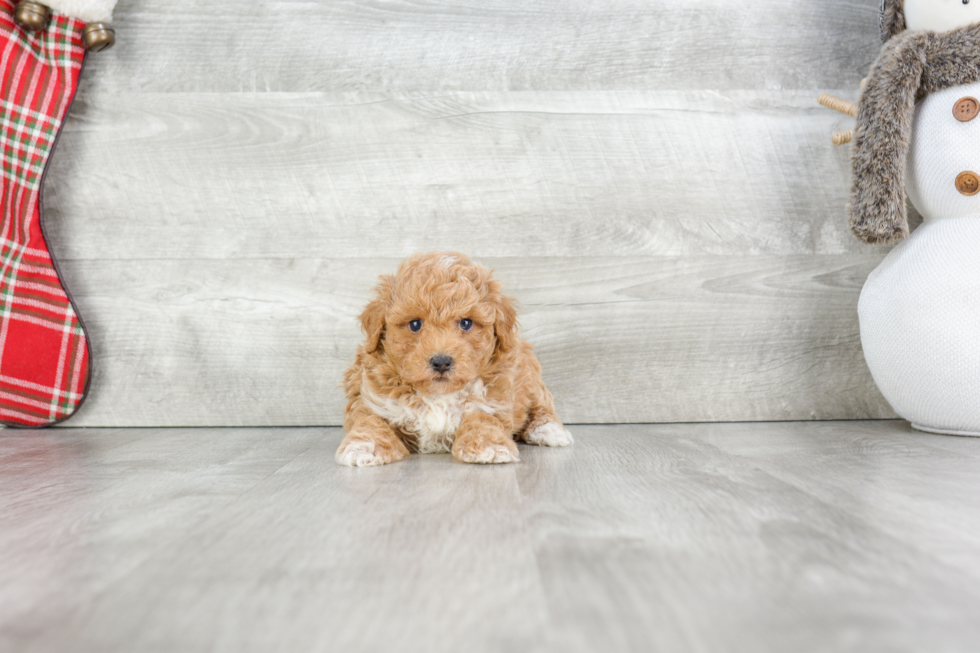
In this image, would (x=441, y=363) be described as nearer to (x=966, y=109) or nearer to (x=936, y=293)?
(x=936, y=293)

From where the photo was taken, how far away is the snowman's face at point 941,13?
4.90 ft

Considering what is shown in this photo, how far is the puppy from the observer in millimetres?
1266

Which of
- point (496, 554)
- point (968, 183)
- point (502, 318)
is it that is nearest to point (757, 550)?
point (496, 554)

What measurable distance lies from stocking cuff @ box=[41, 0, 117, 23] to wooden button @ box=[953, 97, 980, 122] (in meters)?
1.95

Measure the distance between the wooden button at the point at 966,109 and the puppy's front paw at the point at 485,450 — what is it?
119cm

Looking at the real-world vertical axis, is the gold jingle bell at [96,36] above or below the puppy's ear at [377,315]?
above

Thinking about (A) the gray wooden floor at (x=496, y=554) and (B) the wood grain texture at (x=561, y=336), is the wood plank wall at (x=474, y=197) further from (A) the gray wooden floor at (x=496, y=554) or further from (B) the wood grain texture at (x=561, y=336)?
(A) the gray wooden floor at (x=496, y=554)

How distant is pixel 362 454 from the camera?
49.3 inches

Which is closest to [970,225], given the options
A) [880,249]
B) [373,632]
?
[880,249]

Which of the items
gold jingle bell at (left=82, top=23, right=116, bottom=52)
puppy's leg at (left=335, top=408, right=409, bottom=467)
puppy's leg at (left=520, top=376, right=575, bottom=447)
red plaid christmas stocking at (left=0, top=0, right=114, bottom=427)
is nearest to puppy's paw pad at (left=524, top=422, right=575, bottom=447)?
puppy's leg at (left=520, top=376, right=575, bottom=447)

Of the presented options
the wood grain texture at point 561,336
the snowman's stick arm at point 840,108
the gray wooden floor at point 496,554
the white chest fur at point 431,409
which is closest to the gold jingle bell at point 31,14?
the wood grain texture at point 561,336

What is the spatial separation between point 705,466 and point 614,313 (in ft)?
2.11

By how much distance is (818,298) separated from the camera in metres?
1.81

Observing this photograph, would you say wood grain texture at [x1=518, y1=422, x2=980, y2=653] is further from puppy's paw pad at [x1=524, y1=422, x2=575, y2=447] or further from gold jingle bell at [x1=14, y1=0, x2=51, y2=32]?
gold jingle bell at [x1=14, y1=0, x2=51, y2=32]
